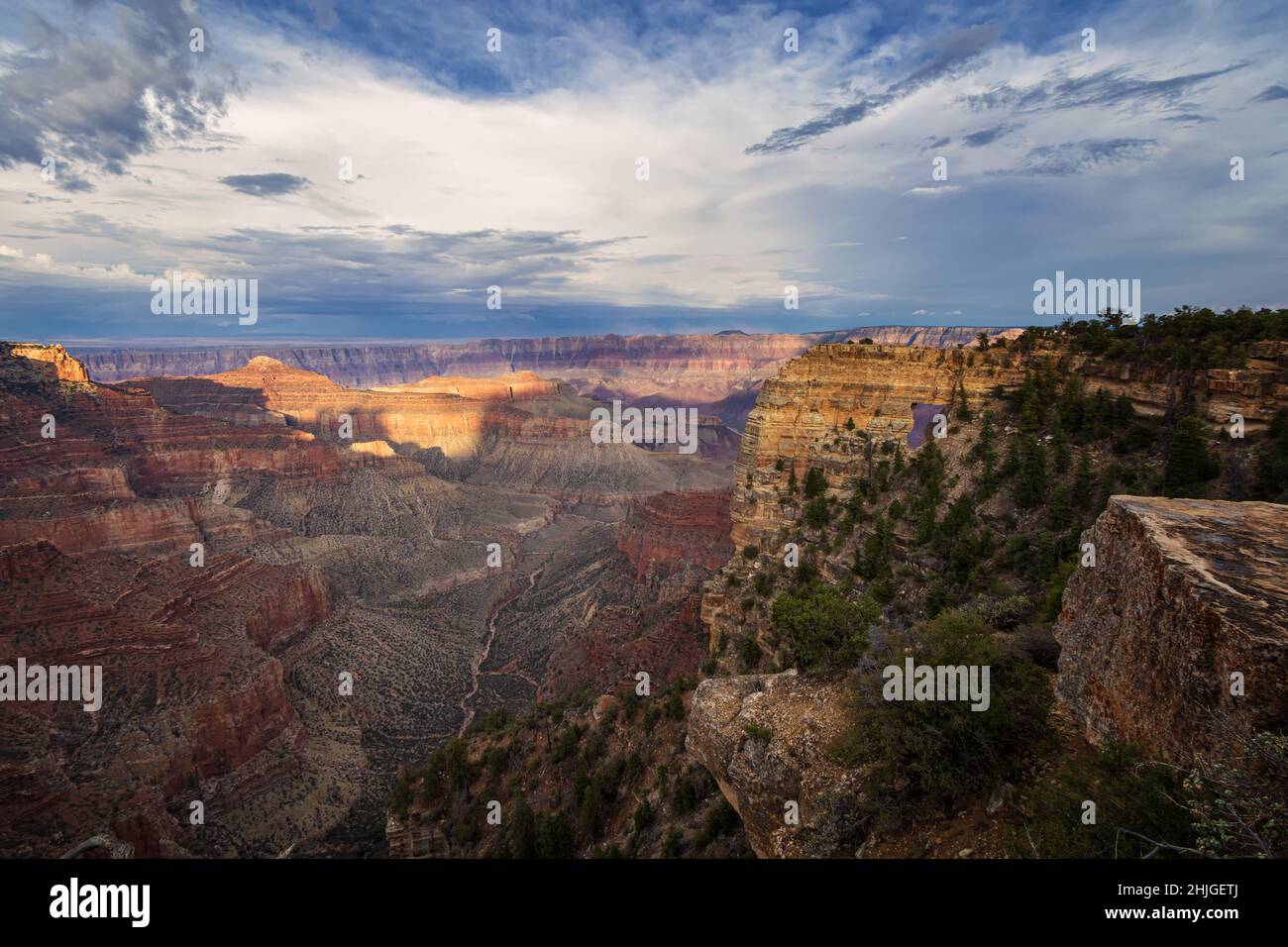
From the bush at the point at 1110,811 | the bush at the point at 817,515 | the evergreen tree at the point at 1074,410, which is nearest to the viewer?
the bush at the point at 1110,811

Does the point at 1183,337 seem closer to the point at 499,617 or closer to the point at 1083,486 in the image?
the point at 1083,486

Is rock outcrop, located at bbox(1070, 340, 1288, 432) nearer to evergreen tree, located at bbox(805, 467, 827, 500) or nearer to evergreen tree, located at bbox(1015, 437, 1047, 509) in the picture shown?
evergreen tree, located at bbox(1015, 437, 1047, 509)

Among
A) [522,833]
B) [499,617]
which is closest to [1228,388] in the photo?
[522,833]

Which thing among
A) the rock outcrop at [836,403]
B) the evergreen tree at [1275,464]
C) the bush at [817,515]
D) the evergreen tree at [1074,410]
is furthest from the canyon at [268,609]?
the evergreen tree at [1275,464]

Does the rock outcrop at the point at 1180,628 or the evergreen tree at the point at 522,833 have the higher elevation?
the rock outcrop at the point at 1180,628

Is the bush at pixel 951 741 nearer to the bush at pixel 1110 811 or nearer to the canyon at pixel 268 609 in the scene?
the bush at pixel 1110 811
